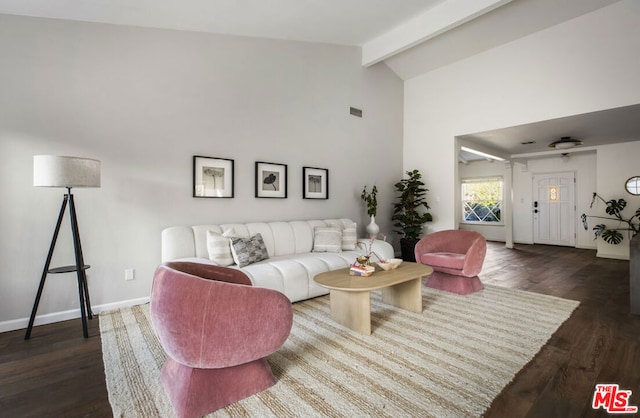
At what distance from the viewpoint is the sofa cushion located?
350 centimetres

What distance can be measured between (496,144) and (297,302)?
541 cm

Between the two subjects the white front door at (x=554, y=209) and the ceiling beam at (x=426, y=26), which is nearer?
the ceiling beam at (x=426, y=26)

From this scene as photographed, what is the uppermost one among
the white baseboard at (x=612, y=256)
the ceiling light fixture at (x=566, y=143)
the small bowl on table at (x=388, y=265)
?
the ceiling light fixture at (x=566, y=143)

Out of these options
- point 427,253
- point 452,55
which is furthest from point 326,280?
Result: point 452,55

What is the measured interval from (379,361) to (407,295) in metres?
1.10

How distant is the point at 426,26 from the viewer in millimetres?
4305

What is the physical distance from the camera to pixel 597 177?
638 centimetres

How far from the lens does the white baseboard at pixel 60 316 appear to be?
105 inches

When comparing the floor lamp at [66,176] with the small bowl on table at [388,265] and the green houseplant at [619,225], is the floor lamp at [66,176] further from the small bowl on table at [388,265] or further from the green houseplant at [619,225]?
the green houseplant at [619,225]

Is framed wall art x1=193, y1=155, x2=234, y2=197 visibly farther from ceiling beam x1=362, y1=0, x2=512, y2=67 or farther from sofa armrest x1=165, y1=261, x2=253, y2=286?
ceiling beam x1=362, y1=0, x2=512, y2=67

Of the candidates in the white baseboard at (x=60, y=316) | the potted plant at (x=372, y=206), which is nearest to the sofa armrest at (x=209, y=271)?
the white baseboard at (x=60, y=316)

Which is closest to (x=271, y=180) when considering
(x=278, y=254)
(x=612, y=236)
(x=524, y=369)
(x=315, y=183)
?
(x=315, y=183)

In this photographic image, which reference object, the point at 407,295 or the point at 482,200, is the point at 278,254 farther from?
the point at 482,200

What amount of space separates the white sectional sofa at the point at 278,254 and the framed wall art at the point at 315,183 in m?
0.65
